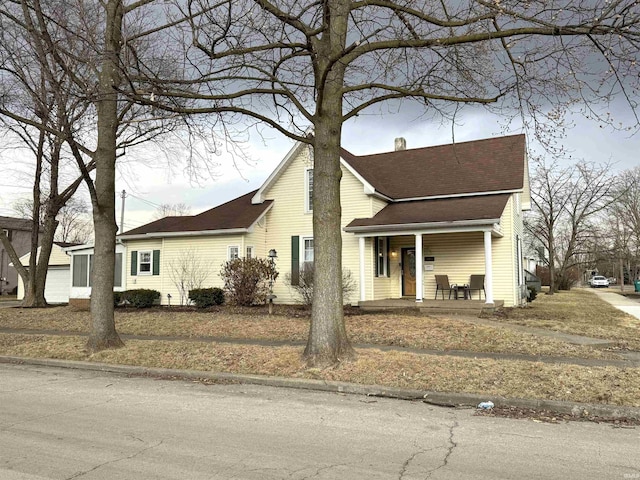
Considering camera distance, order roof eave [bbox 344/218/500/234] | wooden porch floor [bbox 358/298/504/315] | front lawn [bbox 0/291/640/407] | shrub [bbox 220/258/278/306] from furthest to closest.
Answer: shrub [bbox 220/258/278/306] < roof eave [bbox 344/218/500/234] < wooden porch floor [bbox 358/298/504/315] < front lawn [bbox 0/291/640/407]

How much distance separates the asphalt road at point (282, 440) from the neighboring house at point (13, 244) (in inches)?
1830

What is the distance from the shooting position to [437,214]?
711 inches

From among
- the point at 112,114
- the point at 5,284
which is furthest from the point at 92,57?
the point at 5,284

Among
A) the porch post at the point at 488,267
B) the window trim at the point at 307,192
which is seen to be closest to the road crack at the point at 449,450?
the porch post at the point at 488,267

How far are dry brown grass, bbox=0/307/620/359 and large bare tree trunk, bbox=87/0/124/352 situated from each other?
2.84 m

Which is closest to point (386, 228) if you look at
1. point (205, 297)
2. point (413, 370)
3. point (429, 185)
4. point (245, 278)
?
point (429, 185)

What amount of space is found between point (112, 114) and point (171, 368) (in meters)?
5.68

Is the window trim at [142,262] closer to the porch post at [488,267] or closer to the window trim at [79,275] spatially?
the window trim at [79,275]

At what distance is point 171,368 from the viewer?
944 centimetres

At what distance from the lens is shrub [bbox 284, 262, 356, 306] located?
59.8 ft

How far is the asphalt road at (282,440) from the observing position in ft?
14.7

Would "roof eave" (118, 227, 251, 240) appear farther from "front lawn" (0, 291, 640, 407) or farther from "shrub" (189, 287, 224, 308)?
"front lawn" (0, 291, 640, 407)

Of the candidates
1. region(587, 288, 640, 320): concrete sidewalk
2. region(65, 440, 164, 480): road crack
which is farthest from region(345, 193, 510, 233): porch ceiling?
region(65, 440, 164, 480): road crack

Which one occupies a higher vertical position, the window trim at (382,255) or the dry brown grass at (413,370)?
the window trim at (382,255)
